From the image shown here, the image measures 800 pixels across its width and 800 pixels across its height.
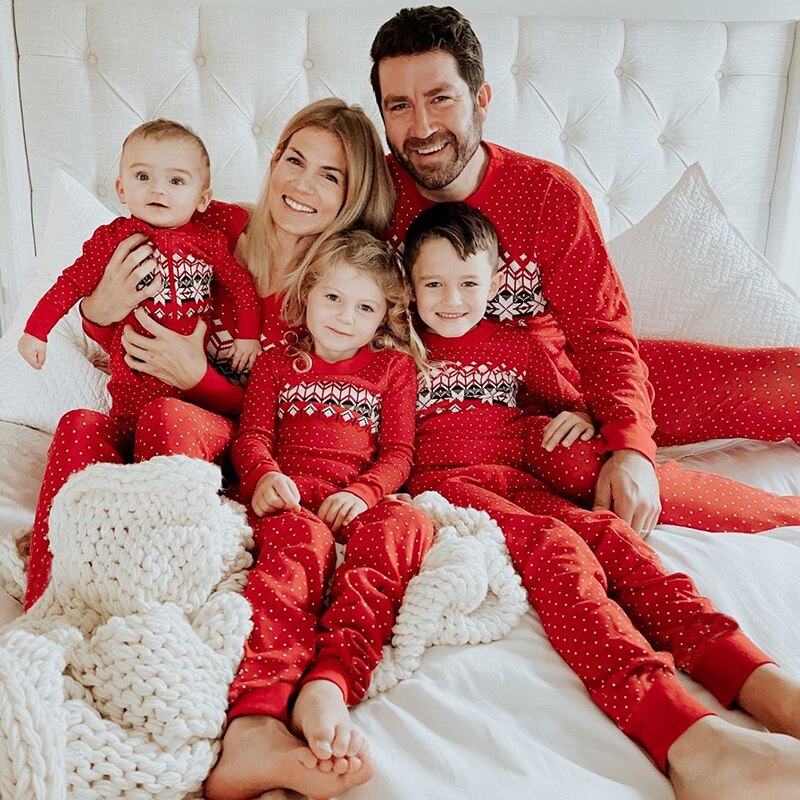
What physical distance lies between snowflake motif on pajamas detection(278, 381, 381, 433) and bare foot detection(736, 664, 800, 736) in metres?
0.73

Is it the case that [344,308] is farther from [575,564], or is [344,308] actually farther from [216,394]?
[575,564]

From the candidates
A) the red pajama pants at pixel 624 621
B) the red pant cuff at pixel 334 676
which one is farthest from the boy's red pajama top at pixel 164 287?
the red pant cuff at pixel 334 676

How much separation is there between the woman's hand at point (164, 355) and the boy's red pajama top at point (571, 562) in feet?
1.35

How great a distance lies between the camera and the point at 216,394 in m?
1.51

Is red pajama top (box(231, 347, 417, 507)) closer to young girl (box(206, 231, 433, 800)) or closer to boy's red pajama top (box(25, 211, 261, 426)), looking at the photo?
young girl (box(206, 231, 433, 800))

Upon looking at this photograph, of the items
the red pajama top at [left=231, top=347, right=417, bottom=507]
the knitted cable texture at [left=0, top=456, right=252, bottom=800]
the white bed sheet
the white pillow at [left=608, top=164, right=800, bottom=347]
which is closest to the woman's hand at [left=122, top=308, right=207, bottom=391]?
the red pajama top at [left=231, top=347, right=417, bottom=507]

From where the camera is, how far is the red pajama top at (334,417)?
139cm

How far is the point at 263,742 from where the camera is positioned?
0.90 meters

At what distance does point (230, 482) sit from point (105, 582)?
0.46 metres

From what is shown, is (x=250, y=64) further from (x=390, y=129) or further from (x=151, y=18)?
(x=390, y=129)

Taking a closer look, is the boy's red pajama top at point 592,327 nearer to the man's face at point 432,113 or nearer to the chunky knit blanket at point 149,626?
the man's face at point 432,113

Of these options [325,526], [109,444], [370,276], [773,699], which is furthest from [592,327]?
[109,444]

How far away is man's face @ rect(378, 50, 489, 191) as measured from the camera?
151 cm

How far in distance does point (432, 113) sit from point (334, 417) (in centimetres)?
59
